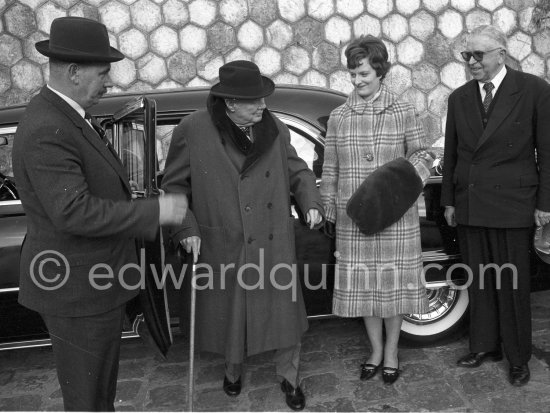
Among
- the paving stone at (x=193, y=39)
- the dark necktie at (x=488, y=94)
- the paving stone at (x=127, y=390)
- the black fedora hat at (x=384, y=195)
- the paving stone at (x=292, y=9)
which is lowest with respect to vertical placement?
the paving stone at (x=127, y=390)

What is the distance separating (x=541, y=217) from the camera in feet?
11.1

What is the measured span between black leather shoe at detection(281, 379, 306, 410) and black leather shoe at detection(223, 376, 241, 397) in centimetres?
29

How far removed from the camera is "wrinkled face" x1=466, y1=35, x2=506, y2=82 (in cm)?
332

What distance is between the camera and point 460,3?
293 inches

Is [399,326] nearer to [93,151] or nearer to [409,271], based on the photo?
[409,271]

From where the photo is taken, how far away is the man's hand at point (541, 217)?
132 inches

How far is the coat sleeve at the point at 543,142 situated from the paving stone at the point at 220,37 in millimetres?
4359

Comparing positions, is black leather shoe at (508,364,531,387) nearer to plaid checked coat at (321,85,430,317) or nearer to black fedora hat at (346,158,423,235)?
plaid checked coat at (321,85,430,317)

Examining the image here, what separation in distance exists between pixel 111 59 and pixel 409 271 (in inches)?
79.2

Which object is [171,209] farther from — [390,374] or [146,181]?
[390,374]

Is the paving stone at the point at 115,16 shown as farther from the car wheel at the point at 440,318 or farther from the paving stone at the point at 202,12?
the car wheel at the point at 440,318

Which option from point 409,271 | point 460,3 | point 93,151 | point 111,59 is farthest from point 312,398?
point 460,3

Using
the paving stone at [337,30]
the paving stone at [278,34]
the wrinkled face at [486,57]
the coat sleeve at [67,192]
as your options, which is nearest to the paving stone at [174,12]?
the paving stone at [278,34]

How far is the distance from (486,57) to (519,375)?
1790 millimetres
